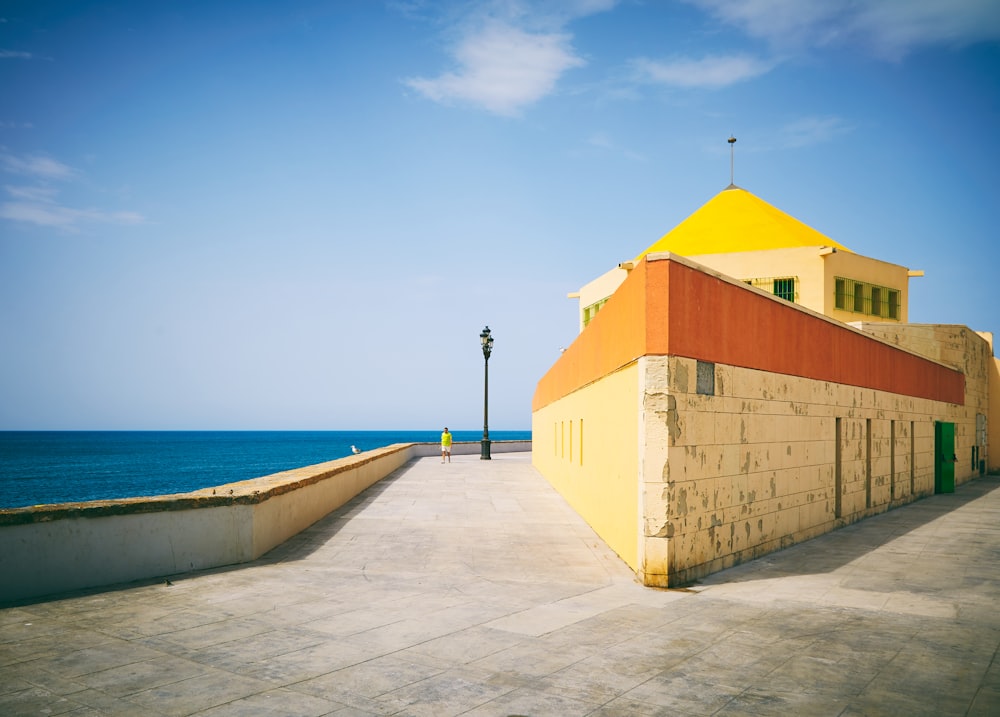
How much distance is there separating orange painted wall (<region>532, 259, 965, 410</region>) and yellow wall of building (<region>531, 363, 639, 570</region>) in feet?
1.48

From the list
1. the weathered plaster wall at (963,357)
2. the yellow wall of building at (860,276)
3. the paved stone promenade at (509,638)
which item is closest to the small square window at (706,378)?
the paved stone promenade at (509,638)

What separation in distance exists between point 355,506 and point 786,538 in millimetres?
9200

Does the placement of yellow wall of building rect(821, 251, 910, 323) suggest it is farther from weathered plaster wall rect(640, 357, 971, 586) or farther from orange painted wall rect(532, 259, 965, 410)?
weathered plaster wall rect(640, 357, 971, 586)

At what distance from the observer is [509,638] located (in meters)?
6.70

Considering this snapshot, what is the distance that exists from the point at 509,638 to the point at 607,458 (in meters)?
5.70

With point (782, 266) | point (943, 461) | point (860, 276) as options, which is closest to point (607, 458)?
point (943, 461)

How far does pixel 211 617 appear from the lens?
23.8 ft

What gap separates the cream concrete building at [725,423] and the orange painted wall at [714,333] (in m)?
0.03

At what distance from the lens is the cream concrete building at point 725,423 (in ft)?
30.5

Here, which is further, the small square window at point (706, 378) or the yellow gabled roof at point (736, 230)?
the yellow gabled roof at point (736, 230)

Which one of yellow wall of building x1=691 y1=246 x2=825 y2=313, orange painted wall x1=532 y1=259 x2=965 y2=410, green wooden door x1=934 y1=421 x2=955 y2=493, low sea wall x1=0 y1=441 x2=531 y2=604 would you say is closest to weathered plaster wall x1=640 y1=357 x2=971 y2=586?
orange painted wall x1=532 y1=259 x2=965 y2=410

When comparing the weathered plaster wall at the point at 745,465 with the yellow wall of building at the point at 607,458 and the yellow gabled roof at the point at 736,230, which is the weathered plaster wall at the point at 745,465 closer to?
the yellow wall of building at the point at 607,458

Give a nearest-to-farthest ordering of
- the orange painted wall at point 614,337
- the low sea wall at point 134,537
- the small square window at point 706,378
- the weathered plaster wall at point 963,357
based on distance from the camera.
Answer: the low sea wall at point 134,537
the orange painted wall at point 614,337
the small square window at point 706,378
the weathered plaster wall at point 963,357

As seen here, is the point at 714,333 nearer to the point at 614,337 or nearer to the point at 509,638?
the point at 614,337
